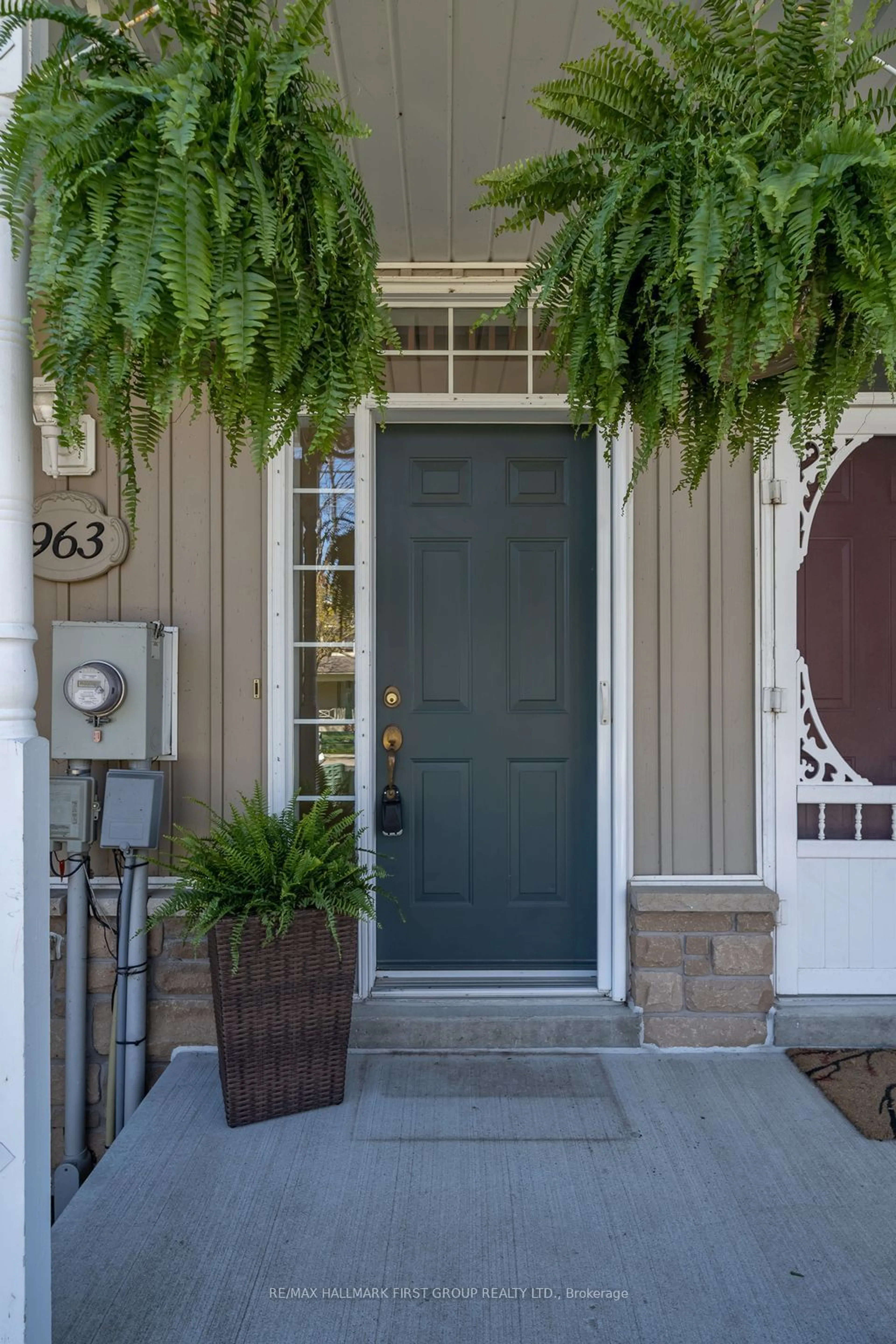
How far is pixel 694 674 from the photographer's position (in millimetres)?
2875

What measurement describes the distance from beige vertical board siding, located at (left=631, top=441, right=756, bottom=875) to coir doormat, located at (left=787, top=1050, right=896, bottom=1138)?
0.62m

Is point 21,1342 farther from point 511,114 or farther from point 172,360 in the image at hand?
point 511,114

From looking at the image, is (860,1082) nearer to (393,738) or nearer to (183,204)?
(393,738)

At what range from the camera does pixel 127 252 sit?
1074 millimetres

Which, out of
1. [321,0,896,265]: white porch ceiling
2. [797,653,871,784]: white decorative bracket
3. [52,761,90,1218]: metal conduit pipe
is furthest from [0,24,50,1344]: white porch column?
[797,653,871,784]: white decorative bracket

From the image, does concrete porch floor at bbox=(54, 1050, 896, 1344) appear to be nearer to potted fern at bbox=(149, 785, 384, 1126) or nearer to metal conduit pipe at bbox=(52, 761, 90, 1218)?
potted fern at bbox=(149, 785, 384, 1126)

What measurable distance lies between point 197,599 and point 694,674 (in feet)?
5.52

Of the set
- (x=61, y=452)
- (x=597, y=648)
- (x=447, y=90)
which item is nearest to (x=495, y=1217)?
(x=597, y=648)

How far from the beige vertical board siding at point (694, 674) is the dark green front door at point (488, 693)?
271mm

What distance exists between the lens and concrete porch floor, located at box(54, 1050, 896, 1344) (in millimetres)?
1692

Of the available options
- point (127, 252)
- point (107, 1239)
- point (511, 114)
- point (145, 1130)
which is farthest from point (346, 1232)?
point (511, 114)

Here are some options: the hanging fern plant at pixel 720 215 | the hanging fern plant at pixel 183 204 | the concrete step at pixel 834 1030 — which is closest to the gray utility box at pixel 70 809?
the hanging fern plant at pixel 183 204

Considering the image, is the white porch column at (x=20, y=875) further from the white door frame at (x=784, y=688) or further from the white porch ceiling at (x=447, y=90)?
the white door frame at (x=784, y=688)

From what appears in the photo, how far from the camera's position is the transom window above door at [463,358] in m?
2.96
